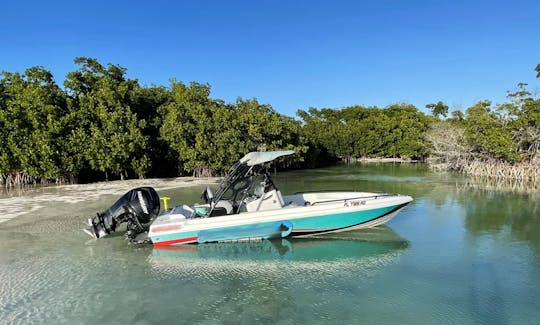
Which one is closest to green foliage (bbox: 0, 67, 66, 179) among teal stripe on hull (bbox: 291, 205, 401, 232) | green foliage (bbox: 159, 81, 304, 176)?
green foliage (bbox: 159, 81, 304, 176)

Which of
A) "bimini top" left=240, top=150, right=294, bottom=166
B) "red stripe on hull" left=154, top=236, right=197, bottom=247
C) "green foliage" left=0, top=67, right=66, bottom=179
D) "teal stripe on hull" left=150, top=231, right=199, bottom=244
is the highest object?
"green foliage" left=0, top=67, right=66, bottom=179

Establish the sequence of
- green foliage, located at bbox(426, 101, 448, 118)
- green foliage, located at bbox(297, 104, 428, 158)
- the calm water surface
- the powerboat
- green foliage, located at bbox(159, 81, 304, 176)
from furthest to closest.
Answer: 1. green foliage, located at bbox(426, 101, 448, 118)
2. green foliage, located at bbox(297, 104, 428, 158)
3. green foliage, located at bbox(159, 81, 304, 176)
4. the powerboat
5. the calm water surface

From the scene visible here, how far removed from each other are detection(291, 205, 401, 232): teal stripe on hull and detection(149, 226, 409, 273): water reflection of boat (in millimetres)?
409

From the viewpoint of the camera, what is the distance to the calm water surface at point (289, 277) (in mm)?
5125

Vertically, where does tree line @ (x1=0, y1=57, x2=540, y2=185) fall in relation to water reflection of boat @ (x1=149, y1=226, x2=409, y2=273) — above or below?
above

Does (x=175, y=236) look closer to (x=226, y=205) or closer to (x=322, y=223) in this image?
(x=226, y=205)

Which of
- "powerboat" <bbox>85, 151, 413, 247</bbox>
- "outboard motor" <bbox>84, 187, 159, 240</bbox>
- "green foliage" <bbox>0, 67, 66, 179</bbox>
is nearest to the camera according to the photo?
"powerboat" <bbox>85, 151, 413, 247</bbox>

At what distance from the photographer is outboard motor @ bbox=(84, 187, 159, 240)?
8.10 m

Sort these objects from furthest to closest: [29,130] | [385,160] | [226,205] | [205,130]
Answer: [385,160] < [205,130] < [29,130] < [226,205]

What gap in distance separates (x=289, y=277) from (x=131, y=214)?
3.90 m

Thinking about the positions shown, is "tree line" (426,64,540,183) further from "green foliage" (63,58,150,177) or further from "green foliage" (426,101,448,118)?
"green foliage" (426,101,448,118)

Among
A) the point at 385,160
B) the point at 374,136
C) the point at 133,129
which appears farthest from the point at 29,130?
the point at 385,160

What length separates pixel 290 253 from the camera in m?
7.77

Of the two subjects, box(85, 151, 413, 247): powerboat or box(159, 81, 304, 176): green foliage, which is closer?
box(85, 151, 413, 247): powerboat
